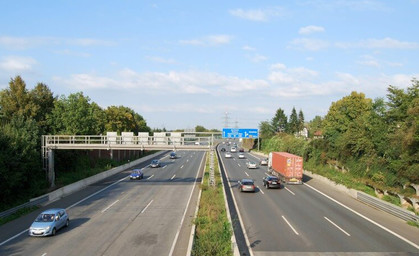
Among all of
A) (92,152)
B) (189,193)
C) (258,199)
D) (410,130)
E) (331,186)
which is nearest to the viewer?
(410,130)

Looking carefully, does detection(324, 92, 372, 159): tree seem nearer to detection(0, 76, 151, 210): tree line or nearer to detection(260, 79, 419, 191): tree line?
detection(260, 79, 419, 191): tree line

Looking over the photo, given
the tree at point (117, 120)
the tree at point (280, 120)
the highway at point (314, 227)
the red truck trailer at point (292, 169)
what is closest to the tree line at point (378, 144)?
the highway at point (314, 227)

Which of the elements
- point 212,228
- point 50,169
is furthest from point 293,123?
point 212,228

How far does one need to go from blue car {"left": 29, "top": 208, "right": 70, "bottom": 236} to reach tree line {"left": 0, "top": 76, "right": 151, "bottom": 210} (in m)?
8.71

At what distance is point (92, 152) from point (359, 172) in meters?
39.1

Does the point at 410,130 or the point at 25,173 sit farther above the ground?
the point at 410,130

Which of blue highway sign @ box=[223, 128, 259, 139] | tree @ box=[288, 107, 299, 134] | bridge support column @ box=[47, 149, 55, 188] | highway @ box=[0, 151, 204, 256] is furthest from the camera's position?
tree @ box=[288, 107, 299, 134]

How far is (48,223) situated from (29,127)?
68.3 ft

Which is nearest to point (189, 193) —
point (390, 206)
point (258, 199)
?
point (258, 199)

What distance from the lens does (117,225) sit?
23078mm

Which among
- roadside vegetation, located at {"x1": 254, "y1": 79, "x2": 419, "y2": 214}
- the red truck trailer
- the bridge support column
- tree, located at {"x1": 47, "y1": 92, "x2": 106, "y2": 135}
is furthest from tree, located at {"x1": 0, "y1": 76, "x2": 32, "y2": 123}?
roadside vegetation, located at {"x1": 254, "y1": 79, "x2": 419, "y2": 214}

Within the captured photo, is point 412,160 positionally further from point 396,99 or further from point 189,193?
point 189,193

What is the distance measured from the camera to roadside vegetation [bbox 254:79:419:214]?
29.8 metres

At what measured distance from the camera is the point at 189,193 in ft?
119
